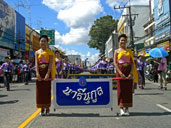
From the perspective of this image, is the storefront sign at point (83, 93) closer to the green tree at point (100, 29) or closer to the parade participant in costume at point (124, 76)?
the parade participant in costume at point (124, 76)

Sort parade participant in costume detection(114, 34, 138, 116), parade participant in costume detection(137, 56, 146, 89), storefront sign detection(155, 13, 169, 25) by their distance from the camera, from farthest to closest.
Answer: storefront sign detection(155, 13, 169, 25), parade participant in costume detection(137, 56, 146, 89), parade participant in costume detection(114, 34, 138, 116)

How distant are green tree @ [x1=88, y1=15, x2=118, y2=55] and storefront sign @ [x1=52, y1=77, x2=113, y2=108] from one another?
67514 millimetres

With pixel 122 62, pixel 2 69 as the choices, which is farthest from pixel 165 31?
pixel 122 62

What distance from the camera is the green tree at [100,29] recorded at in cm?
7219

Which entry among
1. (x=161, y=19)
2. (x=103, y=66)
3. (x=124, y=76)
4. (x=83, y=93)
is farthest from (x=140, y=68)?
(x=161, y=19)

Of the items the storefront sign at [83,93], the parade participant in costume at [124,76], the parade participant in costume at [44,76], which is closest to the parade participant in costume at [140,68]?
the parade participant in costume at [124,76]

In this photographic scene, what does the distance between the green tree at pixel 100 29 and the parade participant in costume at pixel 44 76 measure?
6741 centimetres

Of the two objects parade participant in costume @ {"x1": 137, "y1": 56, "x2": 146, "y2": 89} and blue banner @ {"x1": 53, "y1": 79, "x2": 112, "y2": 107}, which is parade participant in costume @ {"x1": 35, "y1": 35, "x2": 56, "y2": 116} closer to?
blue banner @ {"x1": 53, "y1": 79, "x2": 112, "y2": 107}

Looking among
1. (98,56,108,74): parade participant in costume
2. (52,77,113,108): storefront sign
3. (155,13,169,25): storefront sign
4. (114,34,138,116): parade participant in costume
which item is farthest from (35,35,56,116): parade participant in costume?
(155,13,169,25): storefront sign

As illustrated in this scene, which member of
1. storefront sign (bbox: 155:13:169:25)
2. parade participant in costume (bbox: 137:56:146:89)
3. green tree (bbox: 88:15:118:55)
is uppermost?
green tree (bbox: 88:15:118:55)

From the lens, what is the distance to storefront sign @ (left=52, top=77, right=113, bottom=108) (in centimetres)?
552

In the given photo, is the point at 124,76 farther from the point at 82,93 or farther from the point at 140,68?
the point at 140,68

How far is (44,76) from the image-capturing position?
5.61m

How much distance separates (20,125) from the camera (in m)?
4.56
